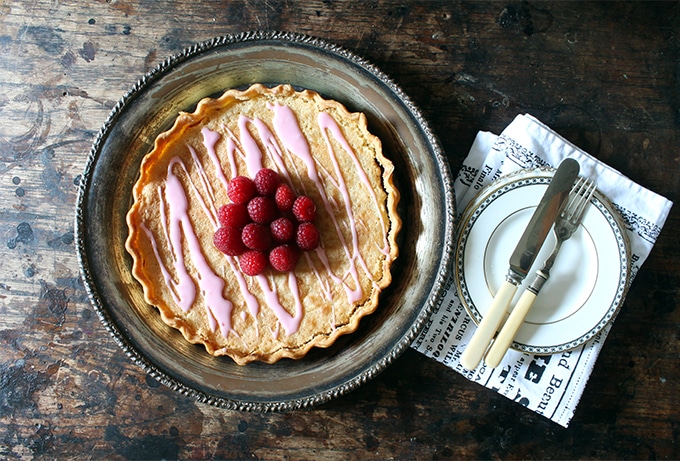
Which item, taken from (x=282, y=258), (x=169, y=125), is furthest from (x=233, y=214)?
(x=169, y=125)

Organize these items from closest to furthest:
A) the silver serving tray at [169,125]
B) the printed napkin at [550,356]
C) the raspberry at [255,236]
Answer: the raspberry at [255,236]
the silver serving tray at [169,125]
the printed napkin at [550,356]

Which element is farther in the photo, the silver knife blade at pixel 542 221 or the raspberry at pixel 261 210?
the silver knife blade at pixel 542 221

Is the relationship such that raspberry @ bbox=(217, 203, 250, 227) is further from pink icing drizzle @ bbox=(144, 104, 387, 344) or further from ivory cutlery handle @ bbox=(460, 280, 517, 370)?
ivory cutlery handle @ bbox=(460, 280, 517, 370)

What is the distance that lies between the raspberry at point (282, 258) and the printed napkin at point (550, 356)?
0.60 m

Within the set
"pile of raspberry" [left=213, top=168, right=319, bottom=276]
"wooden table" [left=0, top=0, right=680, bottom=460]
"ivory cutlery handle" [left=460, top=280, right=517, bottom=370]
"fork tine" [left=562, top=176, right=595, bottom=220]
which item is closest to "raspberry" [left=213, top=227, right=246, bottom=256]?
"pile of raspberry" [left=213, top=168, right=319, bottom=276]

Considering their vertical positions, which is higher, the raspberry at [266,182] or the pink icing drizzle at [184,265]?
the raspberry at [266,182]

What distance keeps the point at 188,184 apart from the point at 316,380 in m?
0.85

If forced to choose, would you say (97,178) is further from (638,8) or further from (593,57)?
(638,8)

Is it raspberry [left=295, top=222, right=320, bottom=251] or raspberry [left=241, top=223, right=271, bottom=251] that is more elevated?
raspberry [left=295, top=222, right=320, bottom=251]

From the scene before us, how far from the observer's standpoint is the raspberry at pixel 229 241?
1.82 meters

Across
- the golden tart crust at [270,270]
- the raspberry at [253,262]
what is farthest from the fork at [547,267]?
the raspberry at [253,262]

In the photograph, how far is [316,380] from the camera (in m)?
1.92

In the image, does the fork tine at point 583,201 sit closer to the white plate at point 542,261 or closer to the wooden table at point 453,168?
the white plate at point 542,261

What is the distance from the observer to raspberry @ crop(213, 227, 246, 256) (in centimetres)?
182
